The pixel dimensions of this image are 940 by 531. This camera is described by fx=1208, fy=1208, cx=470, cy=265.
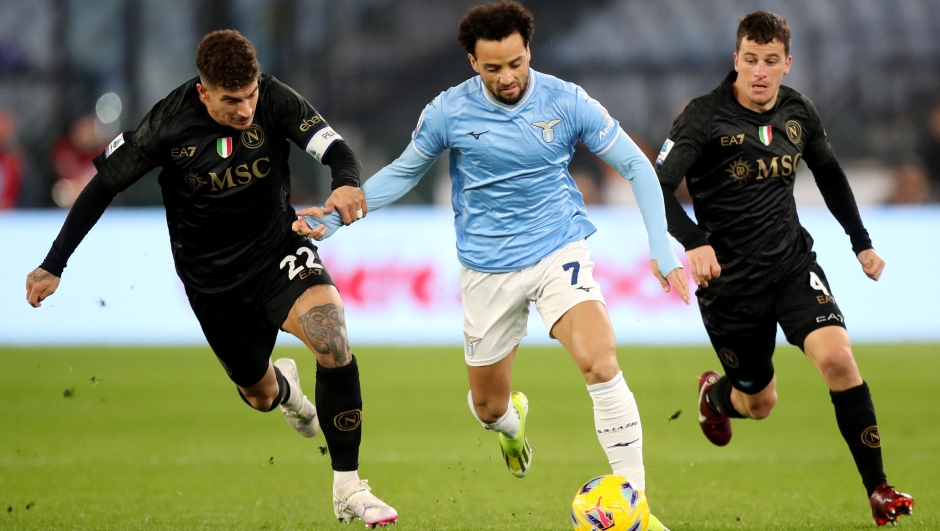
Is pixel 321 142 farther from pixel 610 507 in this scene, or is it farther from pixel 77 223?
pixel 610 507

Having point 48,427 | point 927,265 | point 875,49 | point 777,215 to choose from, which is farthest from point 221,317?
point 875,49

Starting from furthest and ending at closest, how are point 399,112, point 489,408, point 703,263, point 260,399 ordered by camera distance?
point 399,112, point 260,399, point 489,408, point 703,263

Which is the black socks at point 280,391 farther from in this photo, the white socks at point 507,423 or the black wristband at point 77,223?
the black wristband at point 77,223

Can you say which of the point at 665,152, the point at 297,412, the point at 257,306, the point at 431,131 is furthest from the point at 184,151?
the point at 665,152

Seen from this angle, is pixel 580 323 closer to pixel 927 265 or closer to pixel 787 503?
pixel 787 503

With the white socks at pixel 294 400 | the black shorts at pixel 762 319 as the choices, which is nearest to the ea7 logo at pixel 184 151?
the white socks at pixel 294 400

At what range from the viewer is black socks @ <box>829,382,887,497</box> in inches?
227

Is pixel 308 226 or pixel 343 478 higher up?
pixel 308 226

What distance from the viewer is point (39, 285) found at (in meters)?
5.70

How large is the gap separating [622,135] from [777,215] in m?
1.05

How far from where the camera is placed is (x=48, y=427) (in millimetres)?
9484

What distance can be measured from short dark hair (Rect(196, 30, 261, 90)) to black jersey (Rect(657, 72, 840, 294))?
2.09 meters

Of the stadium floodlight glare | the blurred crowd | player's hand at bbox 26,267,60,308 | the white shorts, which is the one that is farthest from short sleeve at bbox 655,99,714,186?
the stadium floodlight glare

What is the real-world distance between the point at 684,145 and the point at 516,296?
1.16 m
